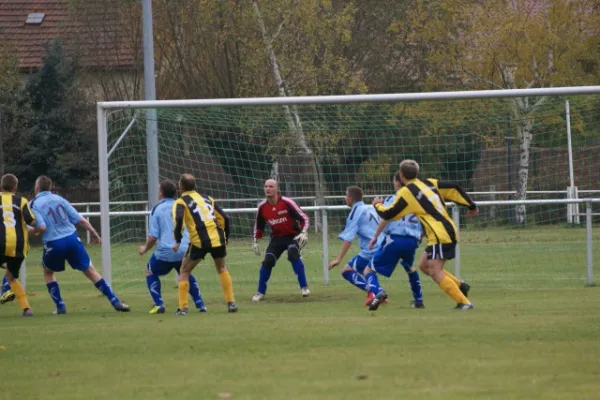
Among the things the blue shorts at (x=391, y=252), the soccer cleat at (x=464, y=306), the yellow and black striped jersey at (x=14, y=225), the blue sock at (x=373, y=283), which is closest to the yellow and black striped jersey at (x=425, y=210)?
the soccer cleat at (x=464, y=306)

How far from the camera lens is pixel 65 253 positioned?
44.7 ft

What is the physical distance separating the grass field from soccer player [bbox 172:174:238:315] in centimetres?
52

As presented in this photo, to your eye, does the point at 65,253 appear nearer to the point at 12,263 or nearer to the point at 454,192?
the point at 12,263

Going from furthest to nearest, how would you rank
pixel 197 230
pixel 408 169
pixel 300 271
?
pixel 300 271 → pixel 197 230 → pixel 408 169

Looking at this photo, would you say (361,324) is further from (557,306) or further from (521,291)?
(521,291)

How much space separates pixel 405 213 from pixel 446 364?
3938 millimetres

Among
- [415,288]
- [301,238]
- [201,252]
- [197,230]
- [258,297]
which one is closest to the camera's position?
[197,230]

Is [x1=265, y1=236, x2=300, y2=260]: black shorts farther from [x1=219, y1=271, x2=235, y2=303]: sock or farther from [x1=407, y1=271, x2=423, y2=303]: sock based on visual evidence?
[x1=407, y1=271, x2=423, y2=303]: sock

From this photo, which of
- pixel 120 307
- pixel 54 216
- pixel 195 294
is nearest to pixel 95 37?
pixel 54 216

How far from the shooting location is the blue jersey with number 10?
13.6 meters

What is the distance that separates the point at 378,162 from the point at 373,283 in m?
8.59

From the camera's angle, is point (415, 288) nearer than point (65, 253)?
Yes

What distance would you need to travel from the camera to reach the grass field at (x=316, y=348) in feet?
25.0

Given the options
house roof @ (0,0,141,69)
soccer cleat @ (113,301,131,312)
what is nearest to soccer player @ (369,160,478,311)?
soccer cleat @ (113,301,131,312)
